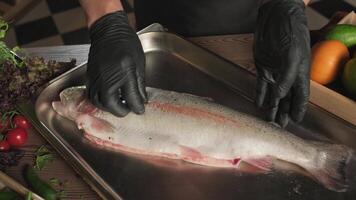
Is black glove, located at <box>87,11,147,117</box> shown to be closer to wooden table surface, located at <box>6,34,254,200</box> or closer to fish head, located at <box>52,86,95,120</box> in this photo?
fish head, located at <box>52,86,95,120</box>

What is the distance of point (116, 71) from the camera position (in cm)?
127

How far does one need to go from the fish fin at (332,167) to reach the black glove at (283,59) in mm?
133

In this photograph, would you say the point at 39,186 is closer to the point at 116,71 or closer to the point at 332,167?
the point at 116,71

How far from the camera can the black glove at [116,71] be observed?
1.27 m

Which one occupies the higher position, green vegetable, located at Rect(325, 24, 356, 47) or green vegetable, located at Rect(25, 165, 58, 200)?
green vegetable, located at Rect(325, 24, 356, 47)

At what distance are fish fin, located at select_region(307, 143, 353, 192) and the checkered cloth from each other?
1.91m

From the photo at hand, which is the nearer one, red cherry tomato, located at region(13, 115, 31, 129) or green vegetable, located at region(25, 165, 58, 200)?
green vegetable, located at region(25, 165, 58, 200)

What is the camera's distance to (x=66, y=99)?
1.40 m

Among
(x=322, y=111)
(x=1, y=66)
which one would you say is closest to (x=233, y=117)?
(x=322, y=111)

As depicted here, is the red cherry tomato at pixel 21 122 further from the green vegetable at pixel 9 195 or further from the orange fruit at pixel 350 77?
the orange fruit at pixel 350 77

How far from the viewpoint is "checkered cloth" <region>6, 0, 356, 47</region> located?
120 inches

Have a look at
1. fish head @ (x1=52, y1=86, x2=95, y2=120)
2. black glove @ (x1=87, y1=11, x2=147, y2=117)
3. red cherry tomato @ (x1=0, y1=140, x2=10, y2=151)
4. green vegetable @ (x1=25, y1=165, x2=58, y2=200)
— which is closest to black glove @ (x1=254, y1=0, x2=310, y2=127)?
black glove @ (x1=87, y1=11, x2=147, y2=117)

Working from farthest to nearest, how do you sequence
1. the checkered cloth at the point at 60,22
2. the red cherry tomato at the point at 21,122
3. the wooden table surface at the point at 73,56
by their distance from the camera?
the checkered cloth at the point at 60,22 → the red cherry tomato at the point at 21,122 → the wooden table surface at the point at 73,56

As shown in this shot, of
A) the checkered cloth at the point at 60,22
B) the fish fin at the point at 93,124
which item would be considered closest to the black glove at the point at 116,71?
the fish fin at the point at 93,124
